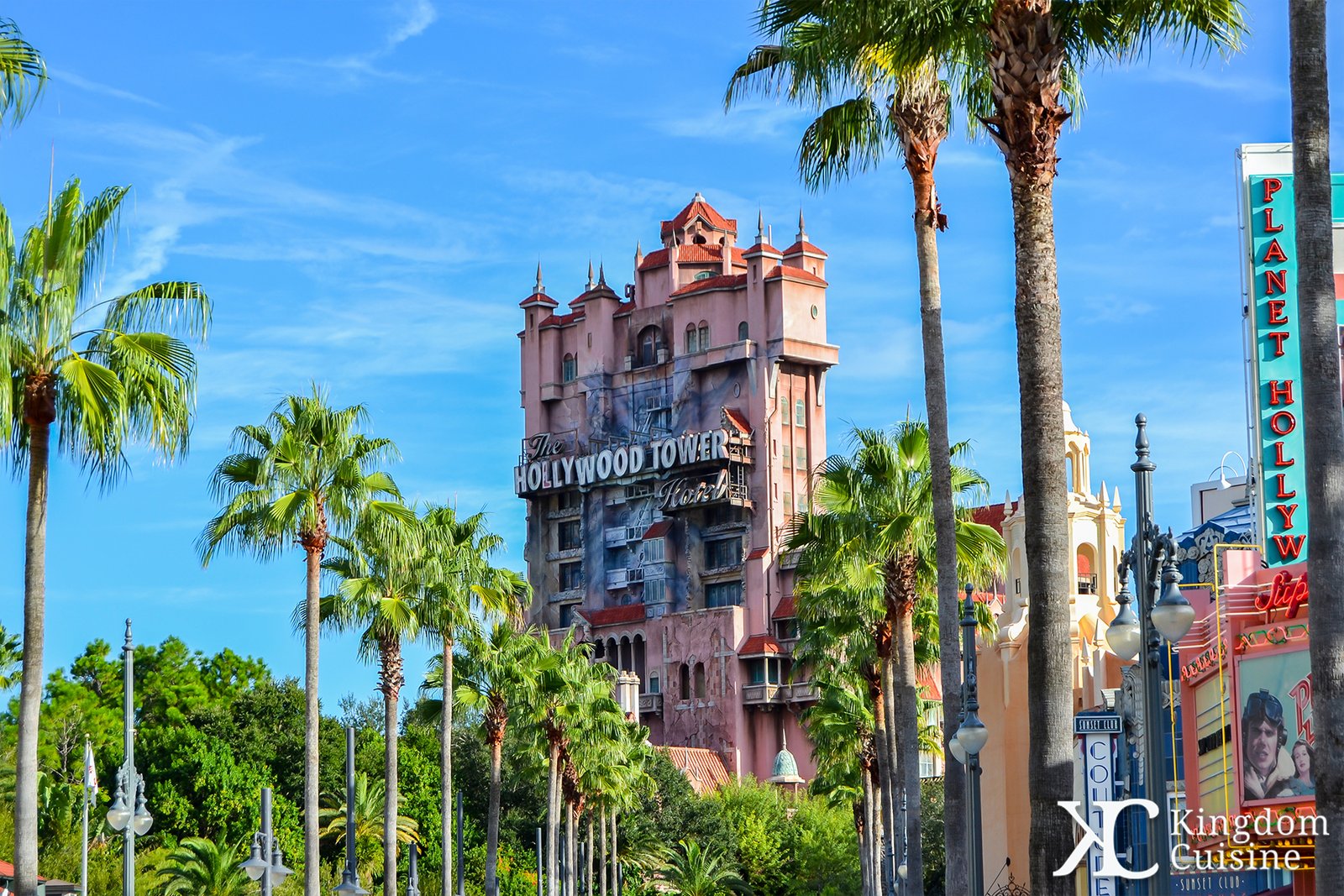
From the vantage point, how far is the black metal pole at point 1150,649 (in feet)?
61.8

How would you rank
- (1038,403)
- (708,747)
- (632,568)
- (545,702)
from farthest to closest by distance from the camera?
1. (632,568)
2. (708,747)
3. (545,702)
4. (1038,403)

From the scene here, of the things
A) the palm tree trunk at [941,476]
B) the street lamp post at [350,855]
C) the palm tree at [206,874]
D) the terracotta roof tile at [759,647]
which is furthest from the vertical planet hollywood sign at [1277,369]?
the terracotta roof tile at [759,647]

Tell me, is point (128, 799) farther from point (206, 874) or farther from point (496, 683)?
point (496, 683)

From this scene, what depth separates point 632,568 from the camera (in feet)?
426

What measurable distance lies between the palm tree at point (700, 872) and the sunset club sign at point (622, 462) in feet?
121

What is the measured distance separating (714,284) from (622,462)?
14.9 m

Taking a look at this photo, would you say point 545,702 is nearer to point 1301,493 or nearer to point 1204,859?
point 1204,859

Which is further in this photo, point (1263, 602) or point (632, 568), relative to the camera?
point (632, 568)

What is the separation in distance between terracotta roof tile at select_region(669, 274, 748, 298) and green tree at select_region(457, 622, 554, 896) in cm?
6710

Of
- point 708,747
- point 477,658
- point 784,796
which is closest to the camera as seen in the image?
point 477,658

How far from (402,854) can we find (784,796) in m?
25.9

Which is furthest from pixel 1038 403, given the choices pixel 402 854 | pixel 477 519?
pixel 402 854

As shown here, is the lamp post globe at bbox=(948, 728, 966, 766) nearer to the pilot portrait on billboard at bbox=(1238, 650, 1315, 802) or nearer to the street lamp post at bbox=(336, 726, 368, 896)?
the pilot portrait on billboard at bbox=(1238, 650, 1315, 802)

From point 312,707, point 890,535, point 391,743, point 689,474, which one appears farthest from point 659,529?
point 890,535
